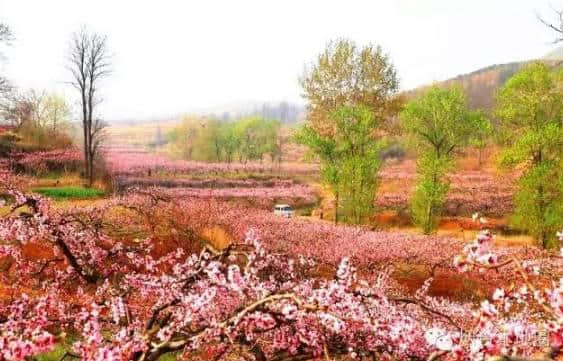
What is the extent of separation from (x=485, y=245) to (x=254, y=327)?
2114 millimetres

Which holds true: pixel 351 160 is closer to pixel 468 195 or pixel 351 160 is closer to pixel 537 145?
pixel 537 145

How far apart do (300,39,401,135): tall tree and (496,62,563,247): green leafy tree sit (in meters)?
12.0

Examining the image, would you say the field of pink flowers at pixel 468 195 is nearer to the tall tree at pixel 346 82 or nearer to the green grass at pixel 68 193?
the tall tree at pixel 346 82

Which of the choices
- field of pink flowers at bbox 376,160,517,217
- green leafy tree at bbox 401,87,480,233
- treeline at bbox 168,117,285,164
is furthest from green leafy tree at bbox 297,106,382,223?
treeline at bbox 168,117,285,164

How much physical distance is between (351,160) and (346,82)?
43.8 feet

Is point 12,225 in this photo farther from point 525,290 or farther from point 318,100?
point 318,100

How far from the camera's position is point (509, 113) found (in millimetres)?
28250

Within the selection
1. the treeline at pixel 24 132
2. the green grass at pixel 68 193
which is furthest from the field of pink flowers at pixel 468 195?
the treeline at pixel 24 132

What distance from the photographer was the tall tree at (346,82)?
3981 centimetres

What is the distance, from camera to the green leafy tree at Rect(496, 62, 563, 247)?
87.6 ft

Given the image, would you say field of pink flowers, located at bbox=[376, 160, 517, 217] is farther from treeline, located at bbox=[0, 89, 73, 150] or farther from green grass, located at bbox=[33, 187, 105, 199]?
treeline, located at bbox=[0, 89, 73, 150]

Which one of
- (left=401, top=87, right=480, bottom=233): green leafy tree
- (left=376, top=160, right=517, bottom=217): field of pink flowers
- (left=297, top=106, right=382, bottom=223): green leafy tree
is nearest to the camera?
(left=297, top=106, right=382, bottom=223): green leafy tree

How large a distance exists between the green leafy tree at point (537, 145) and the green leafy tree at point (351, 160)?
730 centimetres

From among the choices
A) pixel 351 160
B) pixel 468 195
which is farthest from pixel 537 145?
pixel 468 195
